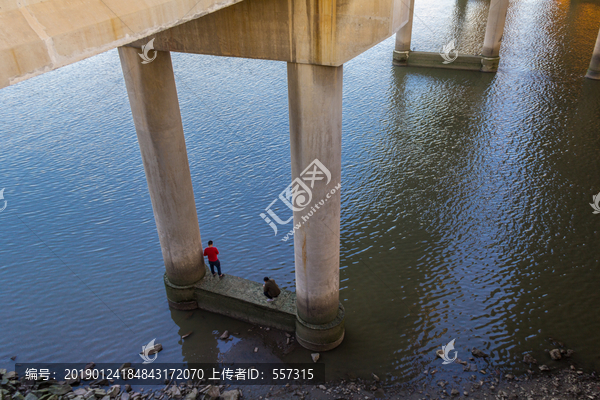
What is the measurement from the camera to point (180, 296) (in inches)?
393

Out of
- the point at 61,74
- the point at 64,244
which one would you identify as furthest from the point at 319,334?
the point at 61,74

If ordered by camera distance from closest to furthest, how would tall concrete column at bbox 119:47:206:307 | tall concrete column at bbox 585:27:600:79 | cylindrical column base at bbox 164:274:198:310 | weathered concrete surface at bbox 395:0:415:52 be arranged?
tall concrete column at bbox 119:47:206:307 < cylindrical column base at bbox 164:274:198:310 < tall concrete column at bbox 585:27:600:79 < weathered concrete surface at bbox 395:0:415:52

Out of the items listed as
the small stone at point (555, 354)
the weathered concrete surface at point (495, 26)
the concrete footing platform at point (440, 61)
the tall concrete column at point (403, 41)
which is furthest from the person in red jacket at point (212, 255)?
the weathered concrete surface at point (495, 26)

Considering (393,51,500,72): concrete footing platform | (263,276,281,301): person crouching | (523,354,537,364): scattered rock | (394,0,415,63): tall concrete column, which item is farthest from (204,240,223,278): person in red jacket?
(393,51,500,72): concrete footing platform

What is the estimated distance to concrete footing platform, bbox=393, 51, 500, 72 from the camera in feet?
77.3

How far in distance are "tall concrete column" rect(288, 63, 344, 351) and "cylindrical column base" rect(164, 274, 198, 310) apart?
2602 mm

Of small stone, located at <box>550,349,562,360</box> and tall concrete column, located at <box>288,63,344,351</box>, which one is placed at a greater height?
tall concrete column, located at <box>288,63,344,351</box>

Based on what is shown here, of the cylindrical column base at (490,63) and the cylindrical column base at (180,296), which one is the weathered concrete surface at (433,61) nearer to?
the cylindrical column base at (490,63)

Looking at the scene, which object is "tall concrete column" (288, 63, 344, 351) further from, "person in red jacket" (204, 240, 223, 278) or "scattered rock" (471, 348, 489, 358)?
"scattered rock" (471, 348, 489, 358)

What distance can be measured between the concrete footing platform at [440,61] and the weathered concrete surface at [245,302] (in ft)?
63.2

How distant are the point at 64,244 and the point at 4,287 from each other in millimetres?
1805

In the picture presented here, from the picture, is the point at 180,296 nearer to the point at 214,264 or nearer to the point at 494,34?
the point at 214,264

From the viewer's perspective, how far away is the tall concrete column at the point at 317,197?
21.6 feet

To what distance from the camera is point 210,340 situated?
946 cm
